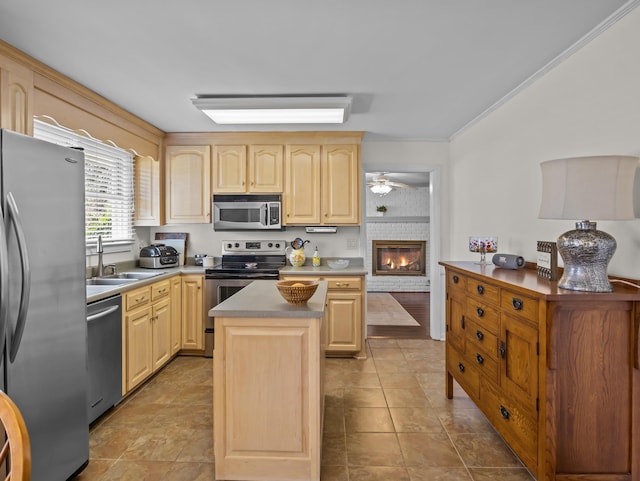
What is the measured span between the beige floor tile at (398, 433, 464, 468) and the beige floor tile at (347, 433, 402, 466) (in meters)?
0.05

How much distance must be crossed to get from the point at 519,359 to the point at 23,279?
7.53 feet

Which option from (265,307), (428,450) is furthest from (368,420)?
(265,307)

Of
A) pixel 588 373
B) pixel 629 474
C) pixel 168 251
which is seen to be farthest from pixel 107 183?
pixel 629 474

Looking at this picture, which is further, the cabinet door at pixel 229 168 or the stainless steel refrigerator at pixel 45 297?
the cabinet door at pixel 229 168

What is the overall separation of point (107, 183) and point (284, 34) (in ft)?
8.39

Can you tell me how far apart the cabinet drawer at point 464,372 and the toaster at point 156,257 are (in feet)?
9.57

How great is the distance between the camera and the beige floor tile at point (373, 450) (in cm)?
213

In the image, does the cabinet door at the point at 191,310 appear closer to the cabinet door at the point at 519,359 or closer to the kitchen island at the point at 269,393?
the kitchen island at the point at 269,393

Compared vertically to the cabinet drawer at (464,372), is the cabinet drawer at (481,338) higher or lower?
higher

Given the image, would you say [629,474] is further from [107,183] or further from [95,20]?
[107,183]

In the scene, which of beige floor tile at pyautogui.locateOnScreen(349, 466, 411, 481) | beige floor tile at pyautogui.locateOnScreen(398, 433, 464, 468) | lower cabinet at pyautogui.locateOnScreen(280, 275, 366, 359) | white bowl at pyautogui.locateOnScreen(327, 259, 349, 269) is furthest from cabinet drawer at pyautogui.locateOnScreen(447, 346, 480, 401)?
white bowl at pyautogui.locateOnScreen(327, 259, 349, 269)

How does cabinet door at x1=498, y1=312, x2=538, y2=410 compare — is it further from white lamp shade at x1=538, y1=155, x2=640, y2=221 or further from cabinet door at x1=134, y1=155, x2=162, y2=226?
cabinet door at x1=134, y1=155, x2=162, y2=226

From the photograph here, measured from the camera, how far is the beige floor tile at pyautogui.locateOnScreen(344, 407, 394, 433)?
2475 mm

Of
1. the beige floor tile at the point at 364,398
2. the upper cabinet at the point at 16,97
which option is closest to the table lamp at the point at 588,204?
the beige floor tile at the point at 364,398
